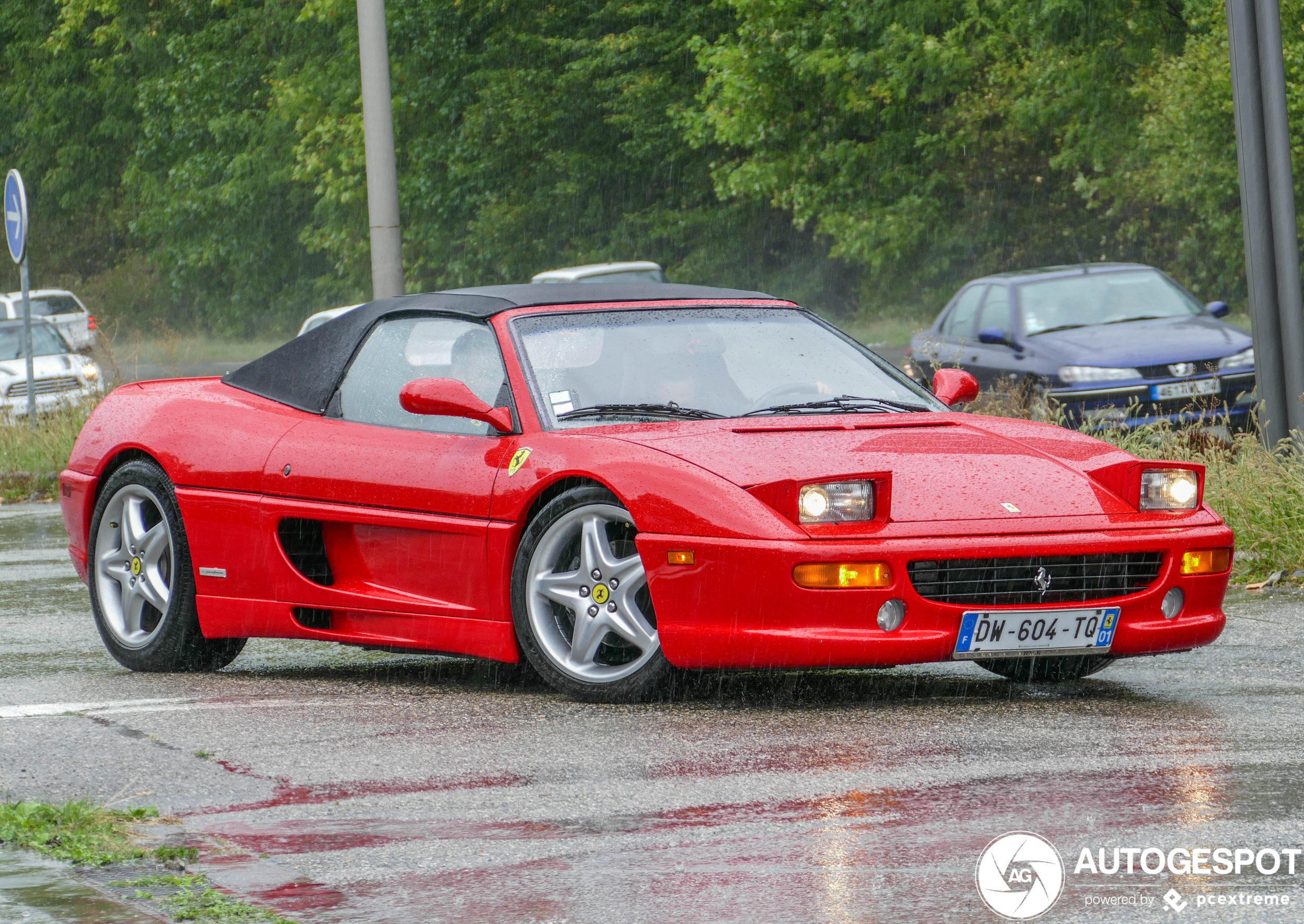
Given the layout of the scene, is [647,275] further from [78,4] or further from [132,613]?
[78,4]

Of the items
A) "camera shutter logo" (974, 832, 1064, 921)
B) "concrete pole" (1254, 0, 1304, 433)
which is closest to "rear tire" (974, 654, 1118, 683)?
"camera shutter logo" (974, 832, 1064, 921)

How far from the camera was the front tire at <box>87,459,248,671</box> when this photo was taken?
7.22 m

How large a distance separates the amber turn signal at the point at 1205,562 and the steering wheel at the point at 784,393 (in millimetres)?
1306

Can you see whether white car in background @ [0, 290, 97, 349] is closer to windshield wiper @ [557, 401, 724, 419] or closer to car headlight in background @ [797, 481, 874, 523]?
windshield wiper @ [557, 401, 724, 419]

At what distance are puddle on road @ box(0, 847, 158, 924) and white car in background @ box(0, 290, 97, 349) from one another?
3897 centimetres

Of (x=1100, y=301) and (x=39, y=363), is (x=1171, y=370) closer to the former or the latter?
(x=1100, y=301)

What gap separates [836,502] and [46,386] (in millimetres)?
22374

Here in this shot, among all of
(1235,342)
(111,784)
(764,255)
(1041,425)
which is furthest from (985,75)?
(111,784)

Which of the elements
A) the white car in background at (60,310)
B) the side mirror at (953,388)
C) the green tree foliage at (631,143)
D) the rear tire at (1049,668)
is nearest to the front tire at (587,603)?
the rear tire at (1049,668)

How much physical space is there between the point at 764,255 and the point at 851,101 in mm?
7903

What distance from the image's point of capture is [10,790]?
500cm

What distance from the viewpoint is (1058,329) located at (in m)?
15.6

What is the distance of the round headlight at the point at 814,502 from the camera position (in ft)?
18.7

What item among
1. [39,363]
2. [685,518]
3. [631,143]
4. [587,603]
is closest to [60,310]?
[631,143]
